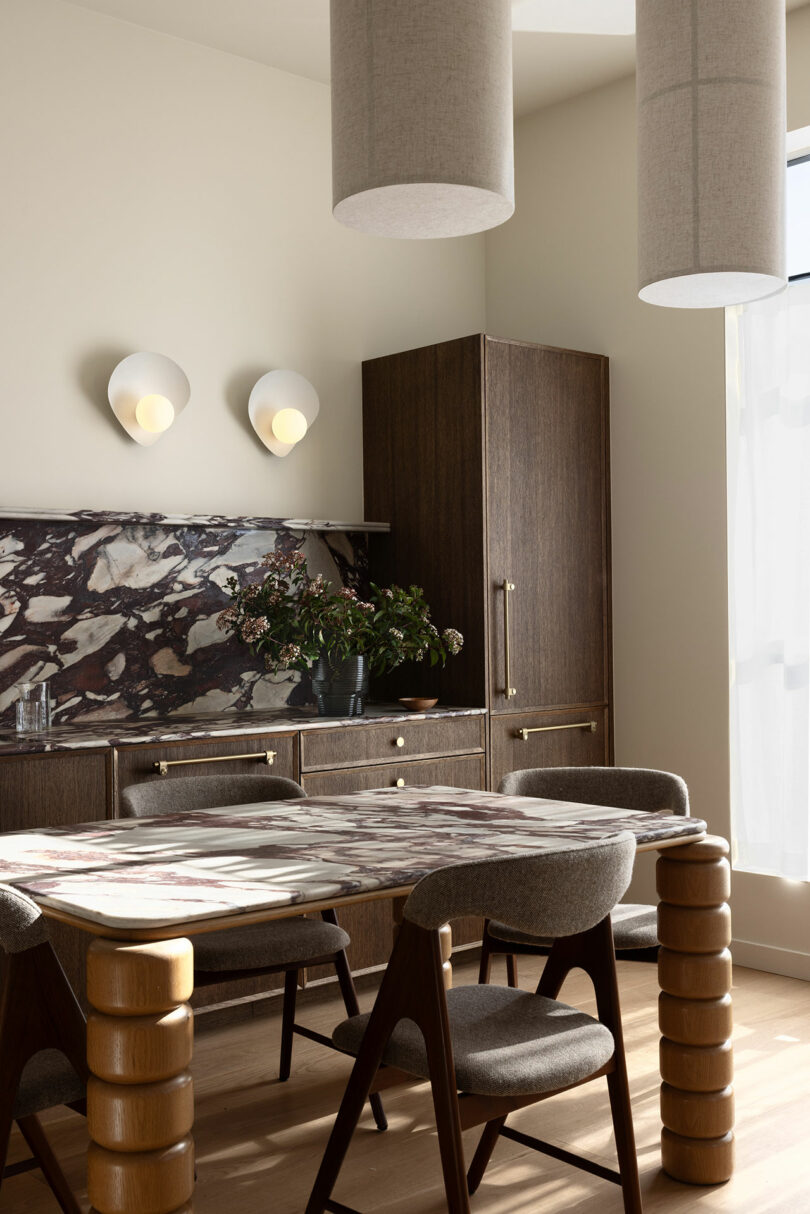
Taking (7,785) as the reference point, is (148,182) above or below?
above

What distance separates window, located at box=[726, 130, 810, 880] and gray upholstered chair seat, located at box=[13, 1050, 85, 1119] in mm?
2894

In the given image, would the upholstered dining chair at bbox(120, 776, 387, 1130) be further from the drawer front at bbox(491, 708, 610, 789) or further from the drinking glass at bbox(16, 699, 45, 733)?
the drawer front at bbox(491, 708, 610, 789)

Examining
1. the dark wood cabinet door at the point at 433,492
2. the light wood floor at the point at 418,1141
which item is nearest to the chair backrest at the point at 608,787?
the light wood floor at the point at 418,1141

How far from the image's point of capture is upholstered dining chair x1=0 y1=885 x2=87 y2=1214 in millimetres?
1993

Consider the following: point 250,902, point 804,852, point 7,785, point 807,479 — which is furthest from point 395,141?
point 804,852

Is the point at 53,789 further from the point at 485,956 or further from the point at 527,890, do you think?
the point at 527,890

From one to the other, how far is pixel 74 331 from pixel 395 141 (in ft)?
8.13

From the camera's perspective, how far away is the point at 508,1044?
216 cm

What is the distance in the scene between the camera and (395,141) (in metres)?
1.83

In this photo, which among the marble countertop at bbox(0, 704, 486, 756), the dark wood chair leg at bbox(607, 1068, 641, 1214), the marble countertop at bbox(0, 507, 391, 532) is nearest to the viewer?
the dark wood chair leg at bbox(607, 1068, 641, 1214)

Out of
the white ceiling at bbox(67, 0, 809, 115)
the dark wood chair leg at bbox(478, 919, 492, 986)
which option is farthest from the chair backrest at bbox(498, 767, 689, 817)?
the white ceiling at bbox(67, 0, 809, 115)

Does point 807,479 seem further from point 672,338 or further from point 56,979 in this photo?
point 56,979

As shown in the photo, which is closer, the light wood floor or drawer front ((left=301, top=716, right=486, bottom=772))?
the light wood floor

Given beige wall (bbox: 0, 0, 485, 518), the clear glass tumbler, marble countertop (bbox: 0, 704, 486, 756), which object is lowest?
marble countertop (bbox: 0, 704, 486, 756)
